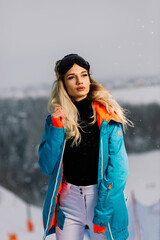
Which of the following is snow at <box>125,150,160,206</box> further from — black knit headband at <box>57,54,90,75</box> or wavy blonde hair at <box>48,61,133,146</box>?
black knit headband at <box>57,54,90,75</box>

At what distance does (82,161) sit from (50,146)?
0.15 m

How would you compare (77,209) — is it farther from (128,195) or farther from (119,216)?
(128,195)

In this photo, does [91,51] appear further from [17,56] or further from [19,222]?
[19,222]

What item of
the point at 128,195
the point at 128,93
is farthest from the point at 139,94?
the point at 128,195

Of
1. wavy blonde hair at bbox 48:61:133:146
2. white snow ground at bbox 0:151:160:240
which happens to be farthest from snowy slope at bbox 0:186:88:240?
wavy blonde hair at bbox 48:61:133:146

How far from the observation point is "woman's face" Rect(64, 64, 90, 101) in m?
1.34

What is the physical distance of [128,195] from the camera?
2451 millimetres

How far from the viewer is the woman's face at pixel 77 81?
134cm

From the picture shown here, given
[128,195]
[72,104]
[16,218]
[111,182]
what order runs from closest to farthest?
[111,182], [72,104], [128,195], [16,218]

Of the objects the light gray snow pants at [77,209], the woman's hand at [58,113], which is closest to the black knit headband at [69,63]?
the woman's hand at [58,113]

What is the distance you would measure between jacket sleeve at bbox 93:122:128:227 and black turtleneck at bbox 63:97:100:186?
63mm

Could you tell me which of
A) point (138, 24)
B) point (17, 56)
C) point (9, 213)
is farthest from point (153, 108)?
point (9, 213)

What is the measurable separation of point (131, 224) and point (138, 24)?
1.54m

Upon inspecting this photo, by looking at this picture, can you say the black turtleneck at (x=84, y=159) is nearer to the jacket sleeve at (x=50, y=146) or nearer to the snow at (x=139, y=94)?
the jacket sleeve at (x=50, y=146)
